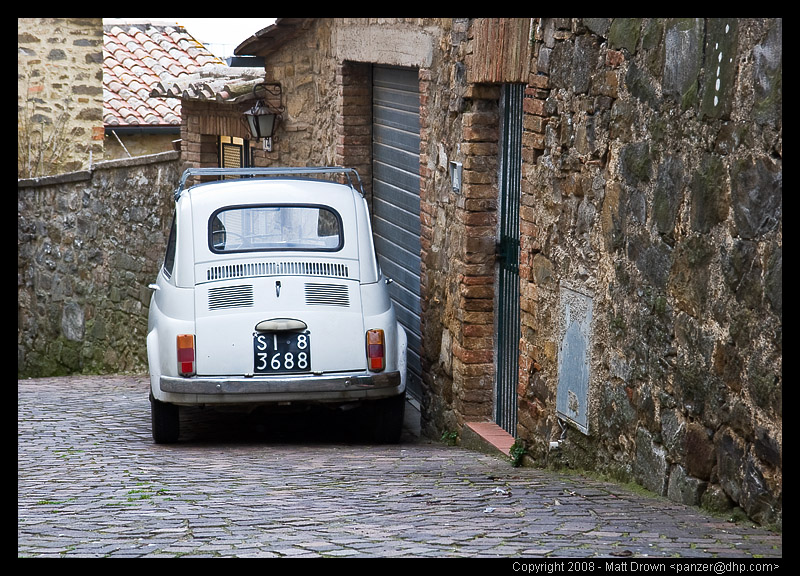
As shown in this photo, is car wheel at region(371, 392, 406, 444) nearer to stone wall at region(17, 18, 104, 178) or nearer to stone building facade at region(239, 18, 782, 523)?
stone building facade at region(239, 18, 782, 523)

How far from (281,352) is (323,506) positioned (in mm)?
2343

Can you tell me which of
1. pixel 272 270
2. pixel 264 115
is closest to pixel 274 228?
pixel 272 270

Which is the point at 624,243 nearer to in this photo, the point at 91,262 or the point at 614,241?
Result: the point at 614,241

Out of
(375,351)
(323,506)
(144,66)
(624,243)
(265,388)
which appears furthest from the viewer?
(144,66)

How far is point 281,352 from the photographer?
729cm

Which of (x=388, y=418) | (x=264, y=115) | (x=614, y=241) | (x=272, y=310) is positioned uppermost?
(x=264, y=115)

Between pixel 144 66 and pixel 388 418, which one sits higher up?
pixel 144 66

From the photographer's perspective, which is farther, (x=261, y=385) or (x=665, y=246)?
(x=261, y=385)

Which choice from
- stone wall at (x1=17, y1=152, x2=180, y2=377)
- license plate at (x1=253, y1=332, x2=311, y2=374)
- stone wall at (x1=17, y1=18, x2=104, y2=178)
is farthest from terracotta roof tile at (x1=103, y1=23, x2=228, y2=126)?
license plate at (x1=253, y1=332, x2=311, y2=374)

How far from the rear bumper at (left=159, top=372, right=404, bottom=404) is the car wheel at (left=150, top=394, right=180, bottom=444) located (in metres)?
0.25
